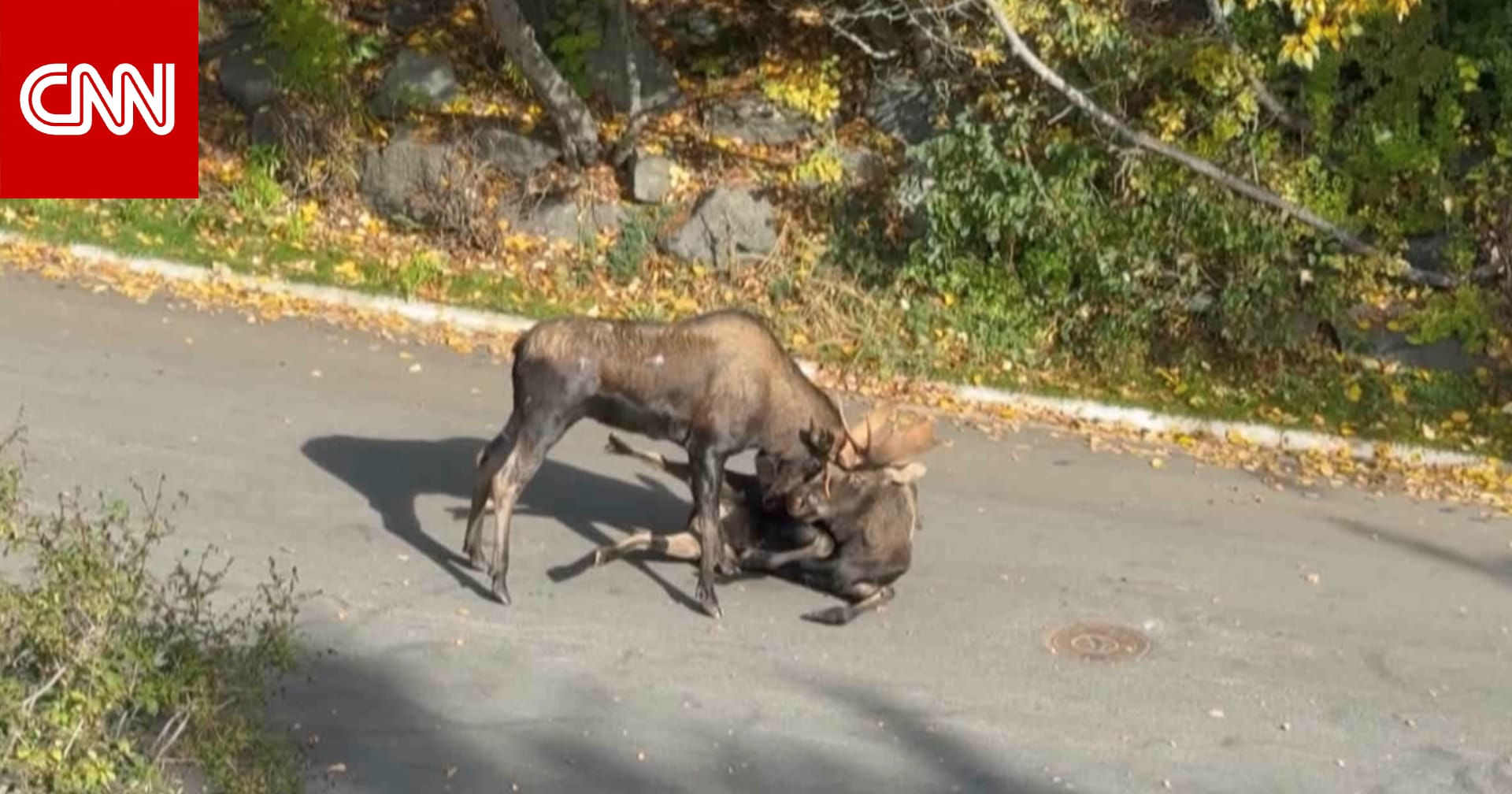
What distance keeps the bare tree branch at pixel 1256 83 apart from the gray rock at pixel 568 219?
550 cm

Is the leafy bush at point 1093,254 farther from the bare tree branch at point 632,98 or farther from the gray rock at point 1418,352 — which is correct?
the bare tree branch at point 632,98

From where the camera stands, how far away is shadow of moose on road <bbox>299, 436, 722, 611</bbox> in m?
12.1

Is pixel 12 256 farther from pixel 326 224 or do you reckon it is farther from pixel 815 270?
pixel 815 270

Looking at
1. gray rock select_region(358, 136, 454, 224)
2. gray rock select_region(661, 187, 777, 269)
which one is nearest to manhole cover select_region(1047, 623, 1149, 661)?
gray rock select_region(661, 187, 777, 269)

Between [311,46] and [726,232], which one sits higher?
[311,46]

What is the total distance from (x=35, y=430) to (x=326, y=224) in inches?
283

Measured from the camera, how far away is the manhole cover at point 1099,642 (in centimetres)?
1115

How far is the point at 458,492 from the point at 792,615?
256 centimetres

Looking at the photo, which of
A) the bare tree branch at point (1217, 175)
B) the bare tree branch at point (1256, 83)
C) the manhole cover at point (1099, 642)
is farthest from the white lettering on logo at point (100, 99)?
the manhole cover at point (1099, 642)

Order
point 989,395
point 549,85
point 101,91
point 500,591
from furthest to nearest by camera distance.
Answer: point 101,91 → point 549,85 → point 989,395 → point 500,591

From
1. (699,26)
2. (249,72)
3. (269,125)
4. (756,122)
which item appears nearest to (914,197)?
(756,122)

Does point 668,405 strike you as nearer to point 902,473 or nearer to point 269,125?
point 902,473

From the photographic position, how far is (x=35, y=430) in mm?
13383

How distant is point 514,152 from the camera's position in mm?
20797
